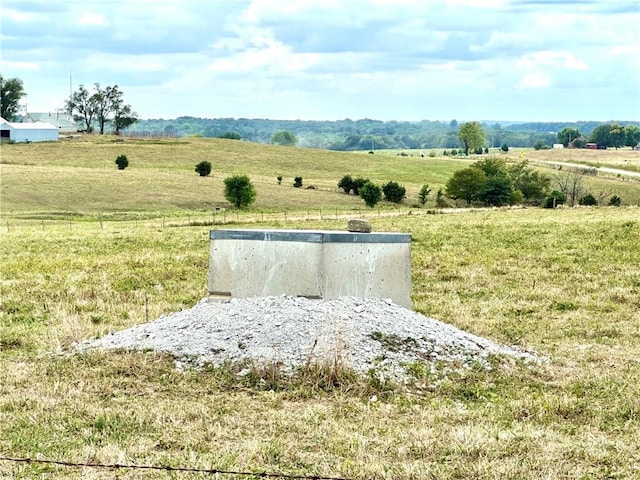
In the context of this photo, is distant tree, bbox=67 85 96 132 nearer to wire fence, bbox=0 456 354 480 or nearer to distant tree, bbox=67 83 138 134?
distant tree, bbox=67 83 138 134

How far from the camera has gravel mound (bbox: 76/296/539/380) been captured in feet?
39.5

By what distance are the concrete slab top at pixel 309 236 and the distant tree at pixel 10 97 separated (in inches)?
5960

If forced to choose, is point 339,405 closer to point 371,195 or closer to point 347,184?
point 371,195

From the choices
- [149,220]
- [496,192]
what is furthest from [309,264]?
[496,192]

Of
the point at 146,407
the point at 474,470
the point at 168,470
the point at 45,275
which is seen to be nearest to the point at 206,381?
the point at 146,407

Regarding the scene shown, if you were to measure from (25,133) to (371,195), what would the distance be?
226 feet

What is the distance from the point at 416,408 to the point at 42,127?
130m

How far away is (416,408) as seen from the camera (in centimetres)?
1057

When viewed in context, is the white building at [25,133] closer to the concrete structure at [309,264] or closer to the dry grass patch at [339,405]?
the dry grass patch at [339,405]

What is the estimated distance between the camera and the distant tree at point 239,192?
236 feet

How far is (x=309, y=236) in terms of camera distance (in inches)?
552

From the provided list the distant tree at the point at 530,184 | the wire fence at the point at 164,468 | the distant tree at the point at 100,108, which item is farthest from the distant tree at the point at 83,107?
the wire fence at the point at 164,468

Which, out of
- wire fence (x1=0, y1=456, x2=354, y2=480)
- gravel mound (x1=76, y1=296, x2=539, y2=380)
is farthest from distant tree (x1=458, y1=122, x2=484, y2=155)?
wire fence (x1=0, y1=456, x2=354, y2=480)

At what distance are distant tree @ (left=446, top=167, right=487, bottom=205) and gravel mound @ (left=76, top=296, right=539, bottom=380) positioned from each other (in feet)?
254
